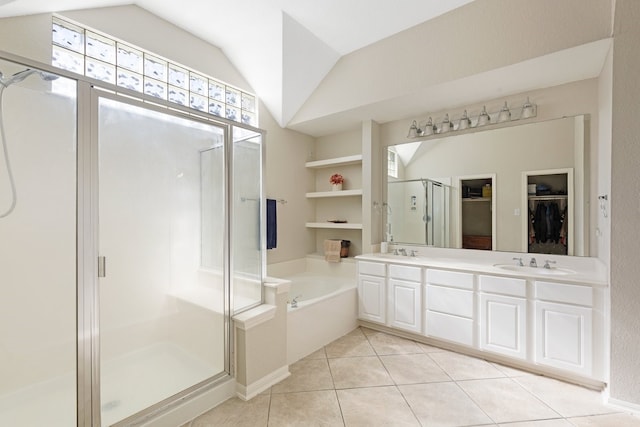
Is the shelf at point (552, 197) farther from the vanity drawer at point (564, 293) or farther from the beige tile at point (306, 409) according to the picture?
the beige tile at point (306, 409)

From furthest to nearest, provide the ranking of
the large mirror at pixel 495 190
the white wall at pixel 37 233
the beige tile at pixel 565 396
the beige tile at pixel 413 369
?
the large mirror at pixel 495 190
the beige tile at pixel 413 369
the beige tile at pixel 565 396
the white wall at pixel 37 233

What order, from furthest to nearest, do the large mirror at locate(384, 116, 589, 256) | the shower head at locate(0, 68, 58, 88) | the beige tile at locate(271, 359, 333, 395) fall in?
the large mirror at locate(384, 116, 589, 256)
the beige tile at locate(271, 359, 333, 395)
the shower head at locate(0, 68, 58, 88)

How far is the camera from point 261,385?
2.27m

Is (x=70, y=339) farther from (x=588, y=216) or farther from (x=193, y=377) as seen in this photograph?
(x=588, y=216)

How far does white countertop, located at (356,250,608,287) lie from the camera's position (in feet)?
7.67

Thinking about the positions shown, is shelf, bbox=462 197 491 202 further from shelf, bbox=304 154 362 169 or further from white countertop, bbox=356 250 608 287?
shelf, bbox=304 154 362 169

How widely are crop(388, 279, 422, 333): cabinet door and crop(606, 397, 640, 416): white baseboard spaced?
1388 millimetres

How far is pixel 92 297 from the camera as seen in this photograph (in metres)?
1.58

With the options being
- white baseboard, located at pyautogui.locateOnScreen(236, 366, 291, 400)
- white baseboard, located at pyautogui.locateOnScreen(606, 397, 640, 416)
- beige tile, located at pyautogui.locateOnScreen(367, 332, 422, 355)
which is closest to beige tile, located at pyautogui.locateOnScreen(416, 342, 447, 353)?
beige tile, located at pyautogui.locateOnScreen(367, 332, 422, 355)

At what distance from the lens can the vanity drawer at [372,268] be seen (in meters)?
3.32

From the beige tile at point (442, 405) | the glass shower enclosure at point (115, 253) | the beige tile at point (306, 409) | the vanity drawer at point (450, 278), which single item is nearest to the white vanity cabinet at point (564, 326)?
the vanity drawer at point (450, 278)

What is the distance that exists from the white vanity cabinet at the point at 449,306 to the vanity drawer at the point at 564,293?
1.69 feet

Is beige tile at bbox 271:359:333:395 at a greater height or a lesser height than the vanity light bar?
lesser

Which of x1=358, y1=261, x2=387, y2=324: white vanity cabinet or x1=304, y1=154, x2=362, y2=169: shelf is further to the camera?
x1=304, y1=154, x2=362, y2=169: shelf
